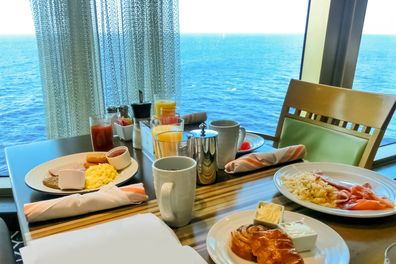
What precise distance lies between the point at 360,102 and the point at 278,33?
1465 mm

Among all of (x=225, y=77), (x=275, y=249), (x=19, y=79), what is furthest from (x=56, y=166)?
(x=225, y=77)

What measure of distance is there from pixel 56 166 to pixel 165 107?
51 cm

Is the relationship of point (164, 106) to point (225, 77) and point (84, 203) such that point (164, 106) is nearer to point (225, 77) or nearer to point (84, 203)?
point (84, 203)

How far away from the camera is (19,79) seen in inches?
81.7

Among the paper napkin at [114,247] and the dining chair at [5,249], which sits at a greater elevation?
the paper napkin at [114,247]

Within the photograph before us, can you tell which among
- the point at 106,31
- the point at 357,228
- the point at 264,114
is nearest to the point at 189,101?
the point at 106,31

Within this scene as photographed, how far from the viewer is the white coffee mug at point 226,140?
1044 mm

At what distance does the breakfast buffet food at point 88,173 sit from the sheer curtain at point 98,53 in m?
0.83

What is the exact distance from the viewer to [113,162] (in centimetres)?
104

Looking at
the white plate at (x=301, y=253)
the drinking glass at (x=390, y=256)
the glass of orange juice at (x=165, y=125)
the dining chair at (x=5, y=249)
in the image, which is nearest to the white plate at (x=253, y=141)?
the glass of orange juice at (x=165, y=125)

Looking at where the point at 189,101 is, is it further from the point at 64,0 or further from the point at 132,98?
the point at 64,0

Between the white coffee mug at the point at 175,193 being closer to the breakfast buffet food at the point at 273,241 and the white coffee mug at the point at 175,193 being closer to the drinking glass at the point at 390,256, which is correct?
the breakfast buffet food at the point at 273,241

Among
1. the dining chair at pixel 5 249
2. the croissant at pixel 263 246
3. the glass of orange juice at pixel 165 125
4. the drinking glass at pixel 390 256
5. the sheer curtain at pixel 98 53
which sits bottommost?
the dining chair at pixel 5 249

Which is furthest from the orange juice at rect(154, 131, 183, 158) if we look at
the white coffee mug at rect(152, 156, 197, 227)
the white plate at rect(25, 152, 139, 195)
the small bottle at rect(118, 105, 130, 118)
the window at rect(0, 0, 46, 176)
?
the window at rect(0, 0, 46, 176)
